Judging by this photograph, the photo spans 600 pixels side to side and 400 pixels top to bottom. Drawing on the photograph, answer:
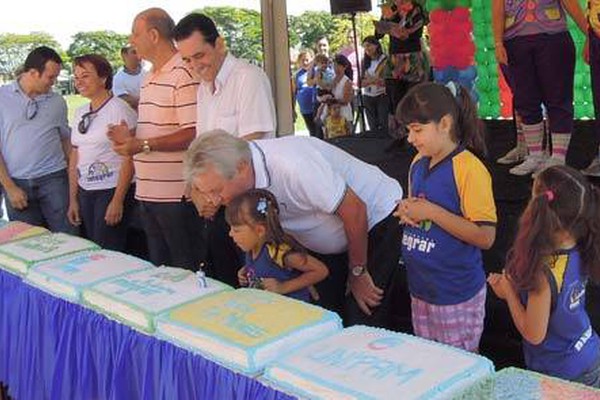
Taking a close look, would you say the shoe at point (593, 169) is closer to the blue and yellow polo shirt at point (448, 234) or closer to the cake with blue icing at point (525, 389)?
the blue and yellow polo shirt at point (448, 234)

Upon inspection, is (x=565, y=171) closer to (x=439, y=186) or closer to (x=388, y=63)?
(x=439, y=186)

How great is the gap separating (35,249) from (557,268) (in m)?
1.15

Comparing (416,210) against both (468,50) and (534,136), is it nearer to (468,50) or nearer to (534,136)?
(534,136)

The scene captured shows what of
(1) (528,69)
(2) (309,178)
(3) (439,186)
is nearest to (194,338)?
(2) (309,178)

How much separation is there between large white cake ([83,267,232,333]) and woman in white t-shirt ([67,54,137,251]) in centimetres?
119

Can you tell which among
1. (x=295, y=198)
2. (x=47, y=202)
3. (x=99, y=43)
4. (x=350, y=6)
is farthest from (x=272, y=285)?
(x=350, y=6)

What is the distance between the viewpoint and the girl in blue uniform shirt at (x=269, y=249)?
1.61m

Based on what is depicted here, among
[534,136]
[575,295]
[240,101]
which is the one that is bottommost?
[575,295]

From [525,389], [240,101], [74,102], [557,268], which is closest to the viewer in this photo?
[525,389]

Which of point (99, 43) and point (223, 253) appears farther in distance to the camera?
point (99, 43)

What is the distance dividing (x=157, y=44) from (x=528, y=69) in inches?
62.9

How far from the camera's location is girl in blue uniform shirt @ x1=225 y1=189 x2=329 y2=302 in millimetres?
1606

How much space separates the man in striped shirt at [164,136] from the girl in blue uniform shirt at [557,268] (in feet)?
3.91

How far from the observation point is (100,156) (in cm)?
255
